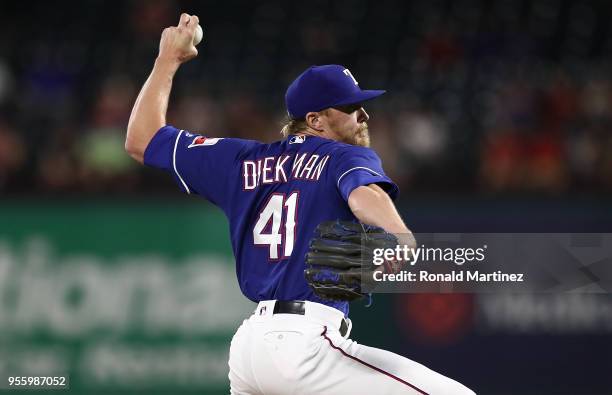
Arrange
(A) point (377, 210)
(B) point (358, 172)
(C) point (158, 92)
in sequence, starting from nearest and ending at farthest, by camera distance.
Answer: (A) point (377, 210)
(B) point (358, 172)
(C) point (158, 92)

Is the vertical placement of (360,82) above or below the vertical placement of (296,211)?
above

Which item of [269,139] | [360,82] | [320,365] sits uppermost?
[360,82]

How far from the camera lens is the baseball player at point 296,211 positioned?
3199 millimetres

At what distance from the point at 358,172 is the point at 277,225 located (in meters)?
0.41

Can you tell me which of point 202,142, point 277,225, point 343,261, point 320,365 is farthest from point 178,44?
point 320,365

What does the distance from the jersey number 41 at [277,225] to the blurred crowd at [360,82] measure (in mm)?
4678

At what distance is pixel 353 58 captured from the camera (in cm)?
1229

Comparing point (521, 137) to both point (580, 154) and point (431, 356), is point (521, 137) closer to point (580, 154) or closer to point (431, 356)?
point (580, 154)

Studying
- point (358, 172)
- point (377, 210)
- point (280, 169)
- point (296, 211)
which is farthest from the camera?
point (280, 169)

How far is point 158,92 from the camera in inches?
154

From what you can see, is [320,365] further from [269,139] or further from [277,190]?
[269,139]

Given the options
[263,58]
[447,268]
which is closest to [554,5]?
[263,58]

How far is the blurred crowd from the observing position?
9.13 meters

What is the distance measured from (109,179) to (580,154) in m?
4.59
